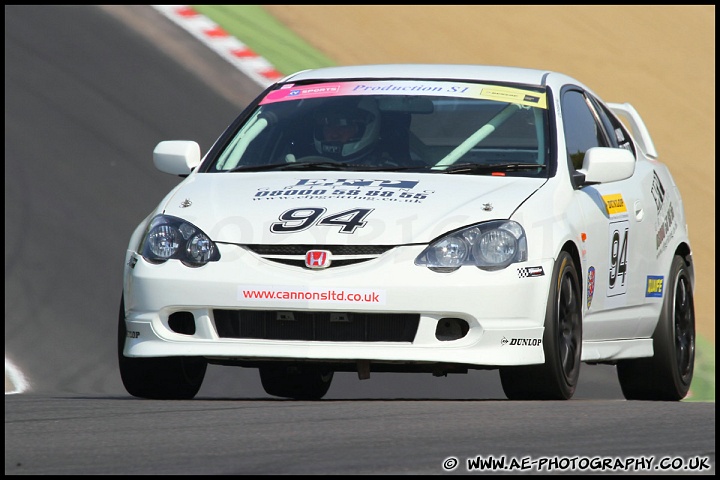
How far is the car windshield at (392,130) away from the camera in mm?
7871

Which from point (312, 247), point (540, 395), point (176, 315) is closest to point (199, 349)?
point (176, 315)

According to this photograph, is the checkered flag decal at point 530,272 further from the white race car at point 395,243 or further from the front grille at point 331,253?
the front grille at point 331,253

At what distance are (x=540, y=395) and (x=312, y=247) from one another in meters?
1.24

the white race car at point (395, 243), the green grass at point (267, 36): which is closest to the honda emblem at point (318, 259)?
the white race car at point (395, 243)

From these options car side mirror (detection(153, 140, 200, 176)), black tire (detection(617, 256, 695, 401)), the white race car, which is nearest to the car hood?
the white race car

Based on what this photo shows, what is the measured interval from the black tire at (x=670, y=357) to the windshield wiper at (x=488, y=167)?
1500mm

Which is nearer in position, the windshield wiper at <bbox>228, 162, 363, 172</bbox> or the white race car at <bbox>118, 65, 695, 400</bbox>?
the white race car at <bbox>118, 65, 695, 400</bbox>

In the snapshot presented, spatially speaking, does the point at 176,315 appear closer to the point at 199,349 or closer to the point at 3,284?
the point at 199,349

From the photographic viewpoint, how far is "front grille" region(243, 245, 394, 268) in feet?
22.6

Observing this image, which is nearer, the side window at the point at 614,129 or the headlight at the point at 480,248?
the headlight at the point at 480,248

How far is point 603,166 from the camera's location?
7801mm

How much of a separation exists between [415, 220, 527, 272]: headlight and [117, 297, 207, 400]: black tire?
47.4 inches

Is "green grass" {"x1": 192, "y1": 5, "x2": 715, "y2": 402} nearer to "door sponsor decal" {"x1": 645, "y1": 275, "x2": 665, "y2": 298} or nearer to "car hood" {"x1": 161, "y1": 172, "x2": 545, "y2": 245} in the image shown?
"door sponsor decal" {"x1": 645, "y1": 275, "x2": 665, "y2": 298}

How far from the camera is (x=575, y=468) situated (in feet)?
16.7
